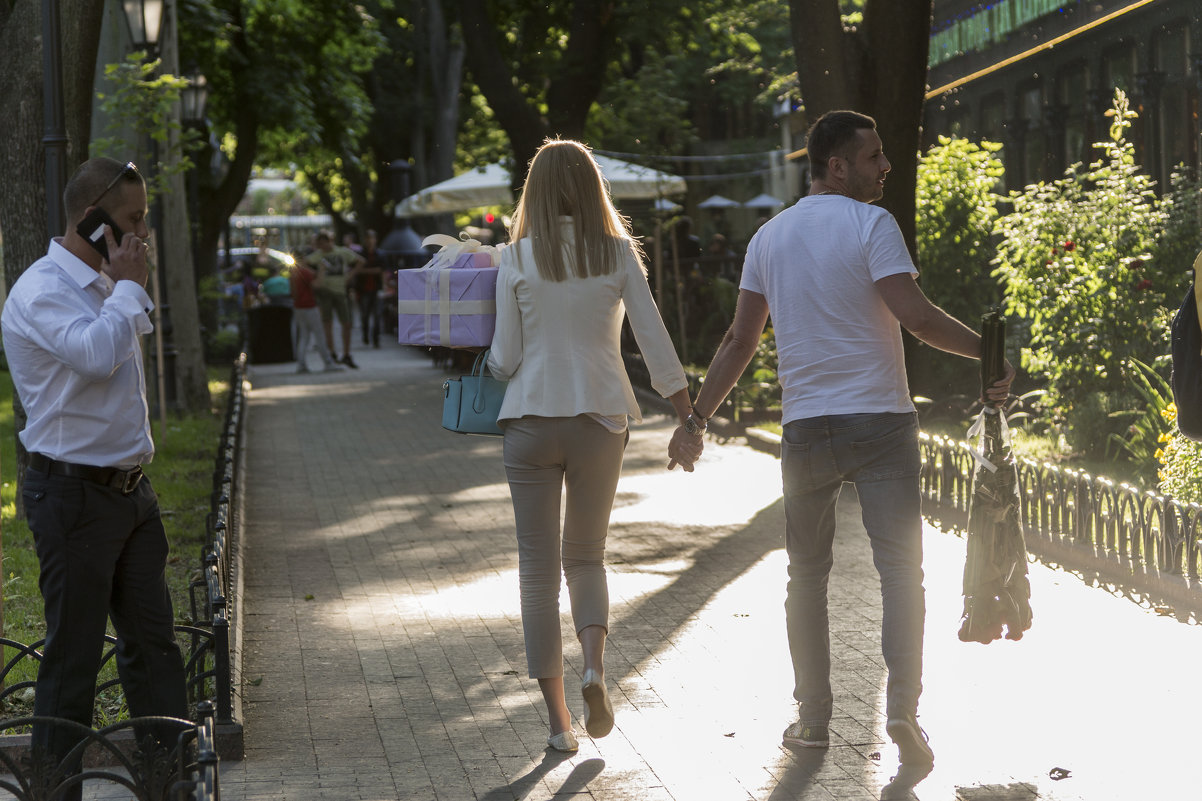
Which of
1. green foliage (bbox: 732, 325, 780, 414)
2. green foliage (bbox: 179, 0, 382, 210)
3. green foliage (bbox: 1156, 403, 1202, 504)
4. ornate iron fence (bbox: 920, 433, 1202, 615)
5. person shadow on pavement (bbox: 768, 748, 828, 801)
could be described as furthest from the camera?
green foliage (bbox: 179, 0, 382, 210)

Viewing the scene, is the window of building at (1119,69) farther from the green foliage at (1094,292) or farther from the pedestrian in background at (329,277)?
the pedestrian in background at (329,277)

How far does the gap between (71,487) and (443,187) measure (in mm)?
20290

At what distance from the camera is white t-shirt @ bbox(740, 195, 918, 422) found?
470 cm

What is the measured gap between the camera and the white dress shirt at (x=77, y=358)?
403 centimetres

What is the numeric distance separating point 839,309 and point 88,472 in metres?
2.23

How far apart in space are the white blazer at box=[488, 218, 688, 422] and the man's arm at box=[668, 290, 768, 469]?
0.13 meters

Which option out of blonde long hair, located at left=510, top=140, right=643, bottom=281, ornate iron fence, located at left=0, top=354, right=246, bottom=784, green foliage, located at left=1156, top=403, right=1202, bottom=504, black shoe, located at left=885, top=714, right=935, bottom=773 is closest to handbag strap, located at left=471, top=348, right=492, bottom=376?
blonde long hair, located at left=510, top=140, right=643, bottom=281

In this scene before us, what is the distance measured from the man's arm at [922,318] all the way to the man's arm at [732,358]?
1.50 feet

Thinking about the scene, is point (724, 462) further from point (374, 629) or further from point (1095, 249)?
point (374, 629)

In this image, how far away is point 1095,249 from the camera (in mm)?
10945

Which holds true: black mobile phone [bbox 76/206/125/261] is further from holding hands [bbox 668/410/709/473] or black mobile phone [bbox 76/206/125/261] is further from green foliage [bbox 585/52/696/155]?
green foliage [bbox 585/52/696/155]

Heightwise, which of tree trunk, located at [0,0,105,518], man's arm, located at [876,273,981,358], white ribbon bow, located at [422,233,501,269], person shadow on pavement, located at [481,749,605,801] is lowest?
person shadow on pavement, located at [481,749,605,801]

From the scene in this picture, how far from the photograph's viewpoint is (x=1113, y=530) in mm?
7656

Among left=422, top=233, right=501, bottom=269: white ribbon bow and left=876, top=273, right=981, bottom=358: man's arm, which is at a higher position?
left=422, top=233, right=501, bottom=269: white ribbon bow
